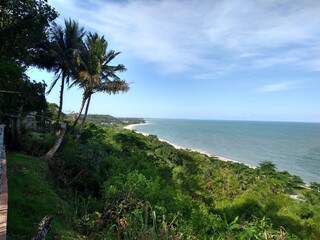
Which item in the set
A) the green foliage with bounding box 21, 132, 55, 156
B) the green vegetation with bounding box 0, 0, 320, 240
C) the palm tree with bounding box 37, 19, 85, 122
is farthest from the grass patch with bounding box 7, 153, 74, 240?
the palm tree with bounding box 37, 19, 85, 122

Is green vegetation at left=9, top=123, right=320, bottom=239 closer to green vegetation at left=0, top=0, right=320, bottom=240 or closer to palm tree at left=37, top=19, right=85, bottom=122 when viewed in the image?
green vegetation at left=0, top=0, right=320, bottom=240

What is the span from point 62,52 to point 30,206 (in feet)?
34.5

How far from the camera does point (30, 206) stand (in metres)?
5.28

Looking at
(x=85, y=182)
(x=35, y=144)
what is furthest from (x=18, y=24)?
(x=85, y=182)

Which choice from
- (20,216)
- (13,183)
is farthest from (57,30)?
(20,216)

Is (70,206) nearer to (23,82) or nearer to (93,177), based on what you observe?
(93,177)

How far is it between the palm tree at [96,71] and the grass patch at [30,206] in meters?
8.40

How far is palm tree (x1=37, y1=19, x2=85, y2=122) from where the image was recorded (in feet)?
46.1

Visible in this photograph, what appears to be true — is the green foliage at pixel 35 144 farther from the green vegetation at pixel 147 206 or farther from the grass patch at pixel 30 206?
the grass patch at pixel 30 206

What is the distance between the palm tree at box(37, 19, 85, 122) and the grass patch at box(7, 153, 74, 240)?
800cm

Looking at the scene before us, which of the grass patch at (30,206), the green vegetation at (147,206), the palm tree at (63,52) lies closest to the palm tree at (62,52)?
the palm tree at (63,52)

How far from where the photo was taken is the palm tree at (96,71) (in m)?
15.2

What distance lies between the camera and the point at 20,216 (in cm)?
485

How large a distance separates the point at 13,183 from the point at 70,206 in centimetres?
124
